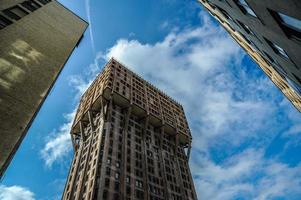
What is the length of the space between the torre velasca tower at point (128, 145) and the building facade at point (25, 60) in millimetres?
28450

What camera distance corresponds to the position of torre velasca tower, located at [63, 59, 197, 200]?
4238cm

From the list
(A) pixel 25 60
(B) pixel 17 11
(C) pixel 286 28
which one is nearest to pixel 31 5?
(B) pixel 17 11

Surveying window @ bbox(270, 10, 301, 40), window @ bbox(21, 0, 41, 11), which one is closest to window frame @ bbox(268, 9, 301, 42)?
window @ bbox(270, 10, 301, 40)

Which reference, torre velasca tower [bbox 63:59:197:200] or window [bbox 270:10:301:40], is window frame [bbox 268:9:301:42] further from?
torre velasca tower [bbox 63:59:197:200]

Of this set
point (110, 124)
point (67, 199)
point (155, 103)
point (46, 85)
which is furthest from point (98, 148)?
point (46, 85)

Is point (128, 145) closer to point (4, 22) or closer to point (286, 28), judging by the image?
point (4, 22)

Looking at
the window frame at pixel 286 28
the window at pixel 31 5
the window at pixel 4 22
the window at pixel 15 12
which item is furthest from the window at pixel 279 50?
the window at pixel 31 5

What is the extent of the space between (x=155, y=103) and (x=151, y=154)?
1665cm

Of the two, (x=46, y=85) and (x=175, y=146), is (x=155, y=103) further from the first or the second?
(x=46, y=85)

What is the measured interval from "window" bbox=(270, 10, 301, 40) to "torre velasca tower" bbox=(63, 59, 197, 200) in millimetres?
36893

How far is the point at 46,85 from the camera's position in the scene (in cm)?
1282

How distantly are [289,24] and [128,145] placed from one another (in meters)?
46.8

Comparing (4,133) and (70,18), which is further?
(70,18)

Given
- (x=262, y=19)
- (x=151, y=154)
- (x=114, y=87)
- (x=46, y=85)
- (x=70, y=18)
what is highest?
(x=114, y=87)
